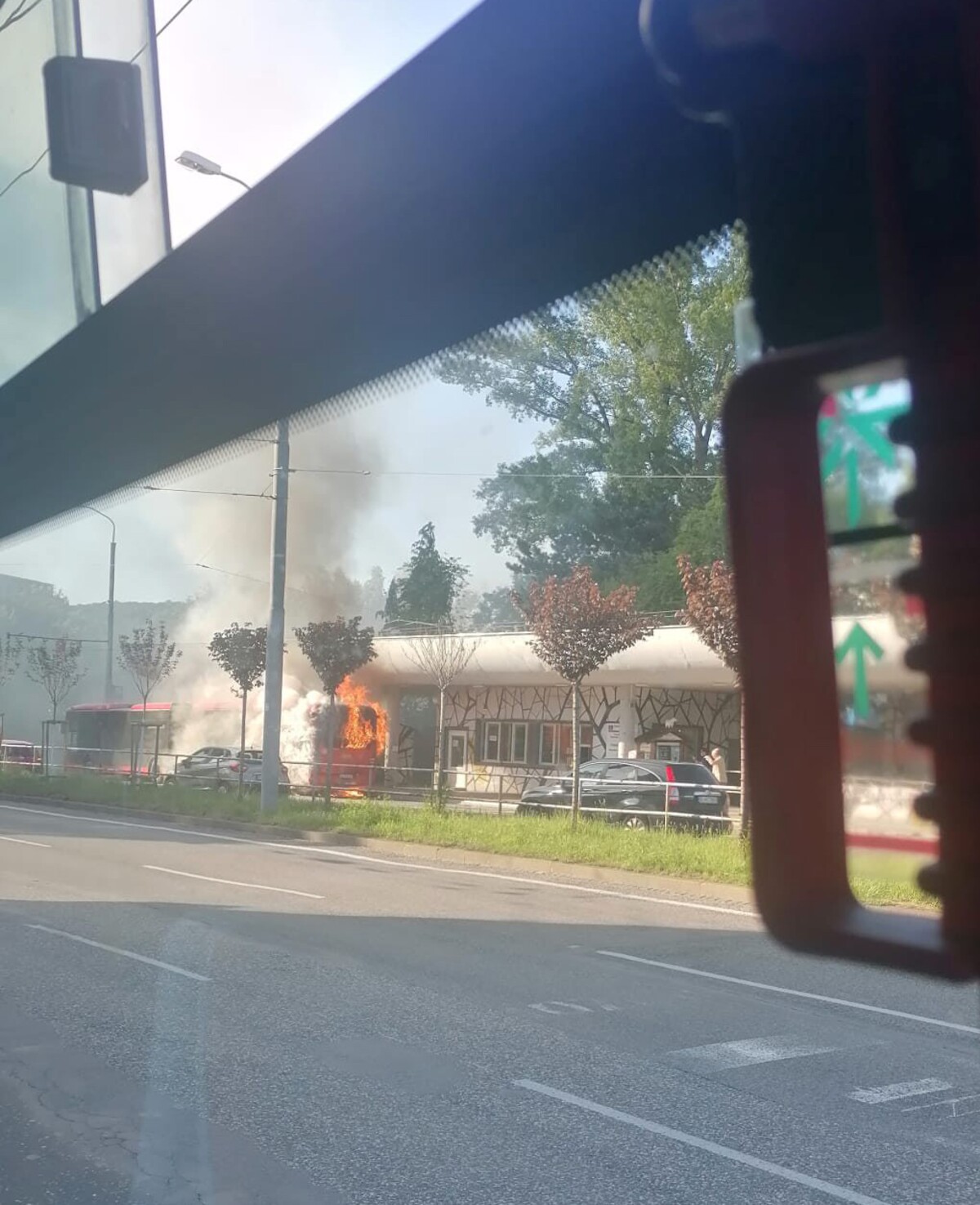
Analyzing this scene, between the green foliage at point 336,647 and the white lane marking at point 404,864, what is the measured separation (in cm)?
440

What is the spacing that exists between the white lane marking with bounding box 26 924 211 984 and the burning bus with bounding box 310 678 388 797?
2213 centimetres

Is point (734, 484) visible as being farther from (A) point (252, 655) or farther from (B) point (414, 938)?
(A) point (252, 655)

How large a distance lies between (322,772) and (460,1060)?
26520 millimetres

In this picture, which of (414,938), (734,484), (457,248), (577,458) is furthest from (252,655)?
(734,484)

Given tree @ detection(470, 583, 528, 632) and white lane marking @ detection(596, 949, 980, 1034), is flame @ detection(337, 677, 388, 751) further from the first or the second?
white lane marking @ detection(596, 949, 980, 1034)

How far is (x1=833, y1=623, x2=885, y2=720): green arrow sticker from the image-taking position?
0.97 meters

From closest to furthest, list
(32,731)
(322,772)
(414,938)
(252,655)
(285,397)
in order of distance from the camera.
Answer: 1. (285,397)
2. (414,938)
3. (252,655)
4. (322,772)
5. (32,731)

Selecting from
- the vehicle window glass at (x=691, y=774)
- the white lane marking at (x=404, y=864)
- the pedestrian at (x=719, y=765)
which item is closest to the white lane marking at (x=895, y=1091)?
the white lane marking at (x=404, y=864)

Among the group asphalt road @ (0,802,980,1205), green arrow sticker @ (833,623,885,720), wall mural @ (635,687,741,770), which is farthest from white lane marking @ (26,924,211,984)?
wall mural @ (635,687,741,770)

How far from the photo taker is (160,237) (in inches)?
215

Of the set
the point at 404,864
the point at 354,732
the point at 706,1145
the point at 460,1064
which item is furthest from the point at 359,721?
the point at 706,1145

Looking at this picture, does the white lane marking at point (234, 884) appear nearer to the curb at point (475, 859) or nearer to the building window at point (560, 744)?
the curb at point (475, 859)

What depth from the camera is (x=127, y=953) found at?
946 cm

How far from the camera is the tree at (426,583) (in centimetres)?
5791
